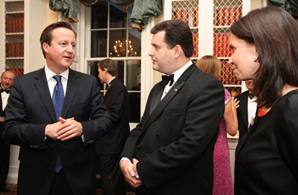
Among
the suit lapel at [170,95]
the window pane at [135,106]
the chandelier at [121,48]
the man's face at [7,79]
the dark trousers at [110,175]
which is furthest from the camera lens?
the chandelier at [121,48]

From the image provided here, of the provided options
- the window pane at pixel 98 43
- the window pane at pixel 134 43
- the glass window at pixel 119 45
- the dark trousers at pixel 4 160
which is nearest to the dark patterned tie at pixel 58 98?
the dark trousers at pixel 4 160

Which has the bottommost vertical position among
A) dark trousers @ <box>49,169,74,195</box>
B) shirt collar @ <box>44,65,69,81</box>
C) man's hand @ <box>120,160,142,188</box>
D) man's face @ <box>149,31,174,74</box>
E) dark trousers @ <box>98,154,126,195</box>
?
dark trousers @ <box>98,154,126,195</box>

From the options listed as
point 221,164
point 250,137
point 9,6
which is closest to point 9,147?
point 9,6

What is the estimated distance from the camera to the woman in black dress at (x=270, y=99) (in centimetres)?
86

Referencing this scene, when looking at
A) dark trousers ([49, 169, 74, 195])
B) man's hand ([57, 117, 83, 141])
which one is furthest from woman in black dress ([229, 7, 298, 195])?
dark trousers ([49, 169, 74, 195])

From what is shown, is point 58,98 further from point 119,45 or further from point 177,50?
point 119,45

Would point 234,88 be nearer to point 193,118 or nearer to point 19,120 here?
point 193,118

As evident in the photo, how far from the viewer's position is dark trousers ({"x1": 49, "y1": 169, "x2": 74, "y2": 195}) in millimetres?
1710

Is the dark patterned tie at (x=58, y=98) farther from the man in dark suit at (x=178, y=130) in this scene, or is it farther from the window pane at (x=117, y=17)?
the window pane at (x=117, y=17)

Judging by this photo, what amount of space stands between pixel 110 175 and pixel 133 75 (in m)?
1.94

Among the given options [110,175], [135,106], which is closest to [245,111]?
[110,175]

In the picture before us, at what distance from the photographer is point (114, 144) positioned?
3553 mm

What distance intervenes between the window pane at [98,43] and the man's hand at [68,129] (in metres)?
3.55

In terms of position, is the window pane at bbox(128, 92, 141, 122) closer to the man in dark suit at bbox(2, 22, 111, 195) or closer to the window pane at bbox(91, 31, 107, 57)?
the window pane at bbox(91, 31, 107, 57)
